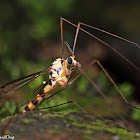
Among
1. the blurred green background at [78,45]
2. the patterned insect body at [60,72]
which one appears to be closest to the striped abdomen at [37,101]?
the patterned insect body at [60,72]

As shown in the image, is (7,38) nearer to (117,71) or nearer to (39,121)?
(117,71)

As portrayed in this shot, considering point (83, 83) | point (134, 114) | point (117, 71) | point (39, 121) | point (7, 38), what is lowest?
point (39, 121)

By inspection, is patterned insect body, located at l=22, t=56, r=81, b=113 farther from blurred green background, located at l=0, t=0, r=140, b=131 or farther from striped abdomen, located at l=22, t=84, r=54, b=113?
blurred green background, located at l=0, t=0, r=140, b=131

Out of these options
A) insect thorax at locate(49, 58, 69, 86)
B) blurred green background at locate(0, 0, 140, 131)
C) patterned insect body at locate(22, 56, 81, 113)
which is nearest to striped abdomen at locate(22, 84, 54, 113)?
patterned insect body at locate(22, 56, 81, 113)

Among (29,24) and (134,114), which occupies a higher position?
(29,24)

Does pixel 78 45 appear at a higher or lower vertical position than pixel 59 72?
higher

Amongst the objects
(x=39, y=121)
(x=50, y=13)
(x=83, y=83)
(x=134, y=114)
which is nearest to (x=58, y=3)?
(x=50, y=13)

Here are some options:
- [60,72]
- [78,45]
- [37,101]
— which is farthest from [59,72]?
[78,45]

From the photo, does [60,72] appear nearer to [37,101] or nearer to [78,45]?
[37,101]

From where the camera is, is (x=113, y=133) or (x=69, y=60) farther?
(x=69, y=60)

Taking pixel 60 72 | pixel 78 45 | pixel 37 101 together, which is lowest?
pixel 37 101
